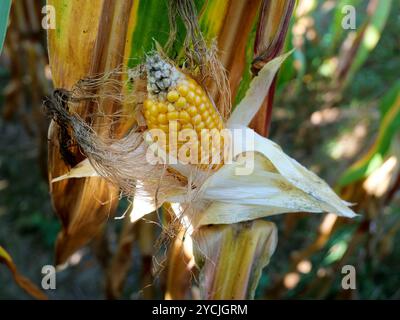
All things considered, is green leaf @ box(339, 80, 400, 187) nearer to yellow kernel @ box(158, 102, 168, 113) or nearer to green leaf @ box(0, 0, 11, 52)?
yellow kernel @ box(158, 102, 168, 113)

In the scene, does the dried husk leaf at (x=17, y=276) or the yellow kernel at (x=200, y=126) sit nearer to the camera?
the yellow kernel at (x=200, y=126)

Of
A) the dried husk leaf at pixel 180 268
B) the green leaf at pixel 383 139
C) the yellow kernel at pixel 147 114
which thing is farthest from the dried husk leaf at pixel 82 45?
the green leaf at pixel 383 139

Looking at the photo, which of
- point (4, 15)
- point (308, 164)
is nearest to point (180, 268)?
point (4, 15)

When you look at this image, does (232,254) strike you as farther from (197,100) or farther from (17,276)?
(17,276)

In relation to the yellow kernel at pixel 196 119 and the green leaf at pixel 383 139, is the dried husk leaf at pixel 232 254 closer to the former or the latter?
the yellow kernel at pixel 196 119
